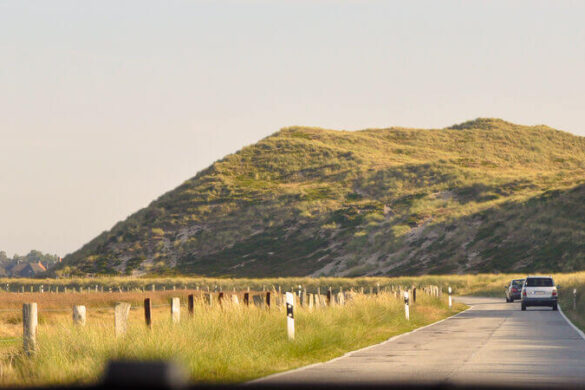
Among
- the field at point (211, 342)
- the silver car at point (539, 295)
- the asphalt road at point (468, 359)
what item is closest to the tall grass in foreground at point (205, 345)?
the field at point (211, 342)

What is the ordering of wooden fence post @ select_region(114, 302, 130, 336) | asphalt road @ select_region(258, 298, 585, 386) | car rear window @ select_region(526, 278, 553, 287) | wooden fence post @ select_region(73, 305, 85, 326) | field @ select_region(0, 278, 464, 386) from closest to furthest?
1. field @ select_region(0, 278, 464, 386)
2. asphalt road @ select_region(258, 298, 585, 386)
3. wooden fence post @ select_region(73, 305, 85, 326)
4. wooden fence post @ select_region(114, 302, 130, 336)
5. car rear window @ select_region(526, 278, 553, 287)

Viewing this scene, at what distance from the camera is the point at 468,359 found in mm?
17641

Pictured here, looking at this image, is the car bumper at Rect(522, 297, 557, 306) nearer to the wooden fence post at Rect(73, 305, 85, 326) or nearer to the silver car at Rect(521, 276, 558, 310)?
the silver car at Rect(521, 276, 558, 310)

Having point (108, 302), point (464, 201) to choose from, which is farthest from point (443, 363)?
point (464, 201)

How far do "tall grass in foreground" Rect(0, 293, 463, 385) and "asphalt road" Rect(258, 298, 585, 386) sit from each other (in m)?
0.83

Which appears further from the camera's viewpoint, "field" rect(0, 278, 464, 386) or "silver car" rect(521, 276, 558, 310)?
"silver car" rect(521, 276, 558, 310)

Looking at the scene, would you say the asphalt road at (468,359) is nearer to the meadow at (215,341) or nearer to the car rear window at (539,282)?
the meadow at (215,341)

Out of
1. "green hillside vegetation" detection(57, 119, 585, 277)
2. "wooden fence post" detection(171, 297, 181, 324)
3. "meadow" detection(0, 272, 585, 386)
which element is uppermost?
"green hillside vegetation" detection(57, 119, 585, 277)

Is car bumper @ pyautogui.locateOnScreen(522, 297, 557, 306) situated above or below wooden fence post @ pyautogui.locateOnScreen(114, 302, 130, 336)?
below

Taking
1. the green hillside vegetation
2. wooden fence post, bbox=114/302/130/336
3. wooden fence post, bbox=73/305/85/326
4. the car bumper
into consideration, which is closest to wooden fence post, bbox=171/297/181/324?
wooden fence post, bbox=114/302/130/336

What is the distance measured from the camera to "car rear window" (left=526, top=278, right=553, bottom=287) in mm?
44000

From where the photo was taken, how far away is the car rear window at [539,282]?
44000 mm

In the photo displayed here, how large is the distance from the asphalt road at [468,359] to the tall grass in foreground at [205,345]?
830 mm

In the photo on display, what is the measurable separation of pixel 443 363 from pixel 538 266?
88.5 m
